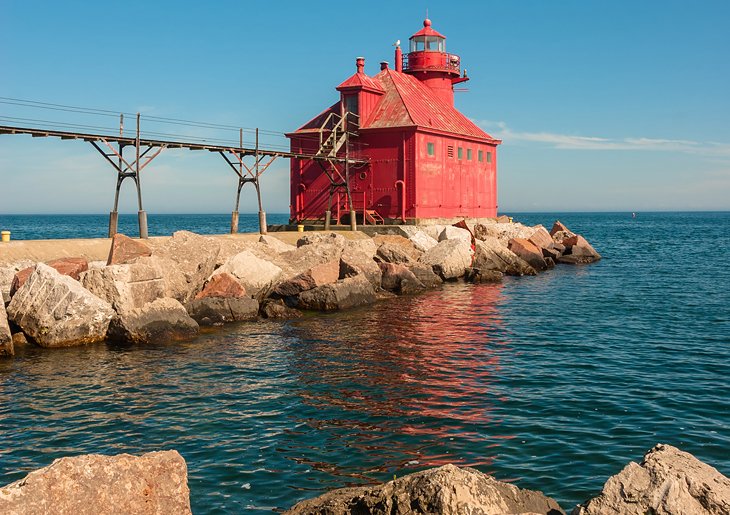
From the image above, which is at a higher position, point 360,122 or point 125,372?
point 360,122

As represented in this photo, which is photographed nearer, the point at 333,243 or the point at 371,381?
the point at 371,381

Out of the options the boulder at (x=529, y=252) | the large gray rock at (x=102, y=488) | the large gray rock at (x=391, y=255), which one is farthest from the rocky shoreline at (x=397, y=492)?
the boulder at (x=529, y=252)

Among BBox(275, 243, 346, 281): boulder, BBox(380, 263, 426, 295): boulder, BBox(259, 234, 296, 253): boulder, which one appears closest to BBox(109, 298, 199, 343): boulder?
BBox(275, 243, 346, 281): boulder

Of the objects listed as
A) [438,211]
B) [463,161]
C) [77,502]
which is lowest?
[77,502]

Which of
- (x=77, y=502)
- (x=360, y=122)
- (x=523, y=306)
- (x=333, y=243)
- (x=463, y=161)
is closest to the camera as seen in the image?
(x=77, y=502)

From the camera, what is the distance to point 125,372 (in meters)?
13.4

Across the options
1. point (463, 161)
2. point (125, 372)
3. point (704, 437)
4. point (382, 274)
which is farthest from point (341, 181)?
point (704, 437)

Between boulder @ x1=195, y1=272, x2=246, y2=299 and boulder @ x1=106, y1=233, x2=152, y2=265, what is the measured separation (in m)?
1.99

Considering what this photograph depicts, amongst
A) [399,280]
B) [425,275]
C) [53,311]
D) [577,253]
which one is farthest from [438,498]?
[577,253]

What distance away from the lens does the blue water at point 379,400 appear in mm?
8484

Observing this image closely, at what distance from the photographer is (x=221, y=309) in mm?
18922

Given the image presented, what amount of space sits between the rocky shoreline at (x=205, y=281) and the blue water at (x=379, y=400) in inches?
29.5

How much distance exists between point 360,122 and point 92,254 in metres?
18.4

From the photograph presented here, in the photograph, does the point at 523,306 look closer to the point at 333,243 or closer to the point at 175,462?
the point at 333,243
